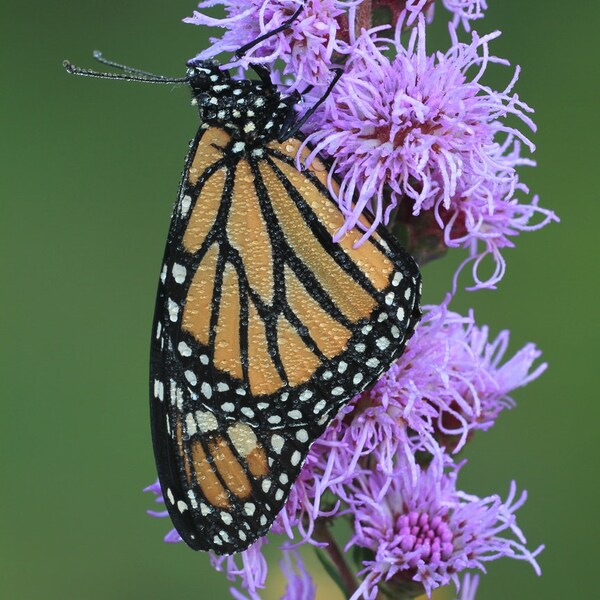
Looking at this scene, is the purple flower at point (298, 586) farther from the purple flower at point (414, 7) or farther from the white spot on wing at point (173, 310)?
the purple flower at point (414, 7)

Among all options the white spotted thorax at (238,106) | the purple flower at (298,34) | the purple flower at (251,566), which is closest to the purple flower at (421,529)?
the purple flower at (251,566)

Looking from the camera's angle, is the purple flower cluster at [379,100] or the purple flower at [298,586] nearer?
the purple flower cluster at [379,100]

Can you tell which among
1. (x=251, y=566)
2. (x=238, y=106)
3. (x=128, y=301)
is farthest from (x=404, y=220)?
(x=128, y=301)

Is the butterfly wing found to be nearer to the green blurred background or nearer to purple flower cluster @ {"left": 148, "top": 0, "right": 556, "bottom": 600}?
purple flower cluster @ {"left": 148, "top": 0, "right": 556, "bottom": 600}

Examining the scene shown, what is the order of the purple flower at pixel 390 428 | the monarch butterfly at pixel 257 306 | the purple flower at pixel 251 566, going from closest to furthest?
the monarch butterfly at pixel 257 306
the purple flower at pixel 390 428
the purple flower at pixel 251 566

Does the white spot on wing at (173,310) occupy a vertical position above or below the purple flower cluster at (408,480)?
above

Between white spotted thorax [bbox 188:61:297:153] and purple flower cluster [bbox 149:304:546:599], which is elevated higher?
white spotted thorax [bbox 188:61:297:153]

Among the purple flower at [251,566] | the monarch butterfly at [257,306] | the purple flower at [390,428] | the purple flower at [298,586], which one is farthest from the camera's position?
the purple flower at [298,586]

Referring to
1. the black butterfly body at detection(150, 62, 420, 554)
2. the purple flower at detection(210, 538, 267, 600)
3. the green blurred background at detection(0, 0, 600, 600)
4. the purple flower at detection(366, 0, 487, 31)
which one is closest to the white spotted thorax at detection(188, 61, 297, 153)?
the black butterfly body at detection(150, 62, 420, 554)
